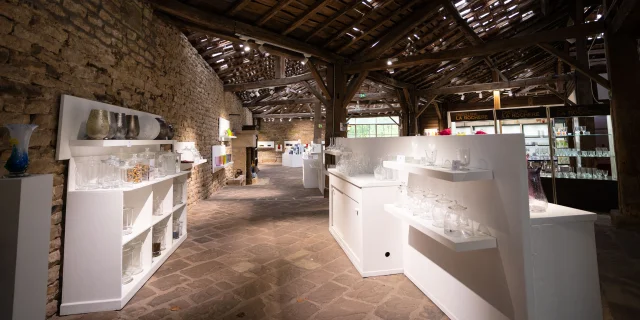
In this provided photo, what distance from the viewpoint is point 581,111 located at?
5.21 m

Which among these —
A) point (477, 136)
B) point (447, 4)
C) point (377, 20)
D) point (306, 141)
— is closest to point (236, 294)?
point (477, 136)

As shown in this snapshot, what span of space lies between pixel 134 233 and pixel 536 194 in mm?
3329

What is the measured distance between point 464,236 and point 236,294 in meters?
1.96

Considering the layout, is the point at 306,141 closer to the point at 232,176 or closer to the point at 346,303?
the point at 232,176

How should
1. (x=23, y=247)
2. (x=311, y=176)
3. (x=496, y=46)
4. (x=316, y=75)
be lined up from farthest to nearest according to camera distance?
1. (x=311, y=176)
2. (x=316, y=75)
3. (x=496, y=46)
4. (x=23, y=247)

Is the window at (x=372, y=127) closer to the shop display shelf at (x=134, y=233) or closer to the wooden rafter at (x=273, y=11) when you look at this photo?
the wooden rafter at (x=273, y=11)

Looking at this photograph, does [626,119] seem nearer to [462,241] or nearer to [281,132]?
[462,241]

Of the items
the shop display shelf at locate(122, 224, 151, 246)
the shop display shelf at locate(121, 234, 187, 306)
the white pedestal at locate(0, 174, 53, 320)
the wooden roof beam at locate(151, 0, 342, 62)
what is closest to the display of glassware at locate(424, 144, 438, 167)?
the white pedestal at locate(0, 174, 53, 320)

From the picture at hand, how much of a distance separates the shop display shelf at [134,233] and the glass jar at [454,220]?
263 centimetres

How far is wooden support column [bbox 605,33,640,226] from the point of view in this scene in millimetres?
4043

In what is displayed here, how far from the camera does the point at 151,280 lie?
8.77 feet

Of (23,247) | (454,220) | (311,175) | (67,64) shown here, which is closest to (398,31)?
(311,175)

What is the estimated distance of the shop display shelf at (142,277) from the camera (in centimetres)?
232

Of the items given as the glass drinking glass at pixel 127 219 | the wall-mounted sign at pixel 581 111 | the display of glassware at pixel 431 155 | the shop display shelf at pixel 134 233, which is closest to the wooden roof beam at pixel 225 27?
the glass drinking glass at pixel 127 219
